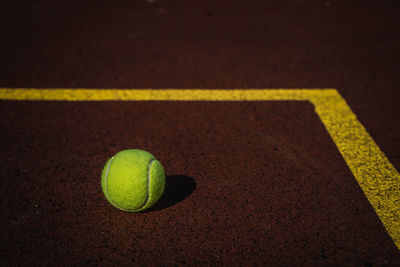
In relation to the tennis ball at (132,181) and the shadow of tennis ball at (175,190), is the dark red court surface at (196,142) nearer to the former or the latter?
the shadow of tennis ball at (175,190)

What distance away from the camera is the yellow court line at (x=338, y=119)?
2.29 m

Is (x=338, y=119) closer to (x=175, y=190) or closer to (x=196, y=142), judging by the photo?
(x=196, y=142)

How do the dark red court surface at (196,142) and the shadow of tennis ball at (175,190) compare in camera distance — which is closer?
the dark red court surface at (196,142)

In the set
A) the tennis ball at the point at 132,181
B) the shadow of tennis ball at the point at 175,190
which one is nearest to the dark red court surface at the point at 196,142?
the shadow of tennis ball at the point at 175,190

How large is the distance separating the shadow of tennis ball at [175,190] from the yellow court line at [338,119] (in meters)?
1.08

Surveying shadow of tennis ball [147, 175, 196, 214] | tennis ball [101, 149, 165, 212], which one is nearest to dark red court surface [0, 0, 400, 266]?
shadow of tennis ball [147, 175, 196, 214]

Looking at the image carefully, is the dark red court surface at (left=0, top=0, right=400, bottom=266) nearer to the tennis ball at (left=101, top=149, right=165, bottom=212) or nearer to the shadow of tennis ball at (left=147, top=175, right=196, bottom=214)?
the shadow of tennis ball at (left=147, top=175, right=196, bottom=214)

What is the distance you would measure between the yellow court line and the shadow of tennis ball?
1084mm

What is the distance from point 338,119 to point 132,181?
1998 millimetres

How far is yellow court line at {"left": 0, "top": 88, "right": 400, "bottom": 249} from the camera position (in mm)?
2291

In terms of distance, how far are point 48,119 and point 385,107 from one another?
125 inches

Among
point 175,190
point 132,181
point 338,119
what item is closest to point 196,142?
point 175,190

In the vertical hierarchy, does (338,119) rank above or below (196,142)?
above

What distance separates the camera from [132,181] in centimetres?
204
